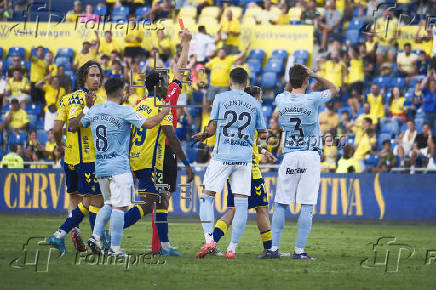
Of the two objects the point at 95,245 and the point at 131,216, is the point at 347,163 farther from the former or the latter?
the point at 95,245

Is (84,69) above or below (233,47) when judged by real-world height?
below

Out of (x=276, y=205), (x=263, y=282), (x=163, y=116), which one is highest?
(x=163, y=116)

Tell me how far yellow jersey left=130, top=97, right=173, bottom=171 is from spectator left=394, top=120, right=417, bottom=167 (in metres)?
10.7

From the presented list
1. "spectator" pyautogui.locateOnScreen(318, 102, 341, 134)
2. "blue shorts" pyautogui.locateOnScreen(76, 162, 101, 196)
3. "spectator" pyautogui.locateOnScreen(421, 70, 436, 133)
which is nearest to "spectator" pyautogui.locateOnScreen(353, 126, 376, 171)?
"spectator" pyautogui.locateOnScreen(318, 102, 341, 134)

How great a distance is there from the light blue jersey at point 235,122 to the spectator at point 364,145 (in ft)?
33.7

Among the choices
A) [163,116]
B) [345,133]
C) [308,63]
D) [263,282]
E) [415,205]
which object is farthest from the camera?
[308,63]

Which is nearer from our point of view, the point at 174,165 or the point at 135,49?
the point at 174,165

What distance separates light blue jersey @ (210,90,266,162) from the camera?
10.7m

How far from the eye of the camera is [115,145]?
9961 millimetres

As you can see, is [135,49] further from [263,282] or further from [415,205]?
[263,282]

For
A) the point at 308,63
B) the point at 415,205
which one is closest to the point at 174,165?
the point at 415,205

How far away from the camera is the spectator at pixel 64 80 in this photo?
2322 centimetres

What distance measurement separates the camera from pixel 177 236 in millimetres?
15016

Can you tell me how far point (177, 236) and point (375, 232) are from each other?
4.17 m
